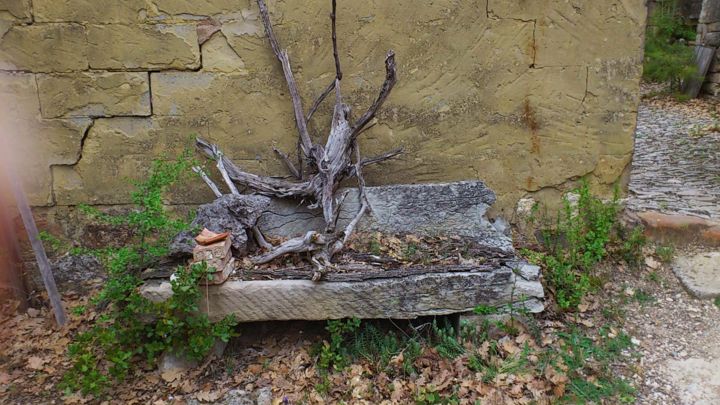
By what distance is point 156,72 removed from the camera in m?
3.35

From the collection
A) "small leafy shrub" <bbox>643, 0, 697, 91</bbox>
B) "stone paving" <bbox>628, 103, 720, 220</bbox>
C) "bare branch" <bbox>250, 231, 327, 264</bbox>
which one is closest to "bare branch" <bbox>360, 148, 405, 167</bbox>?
"bare branch" <bbox>250, 231, 327, 264</bbox>

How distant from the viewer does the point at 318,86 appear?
11.1ft

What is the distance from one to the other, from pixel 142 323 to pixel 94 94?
1.55m

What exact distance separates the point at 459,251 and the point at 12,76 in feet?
9.54

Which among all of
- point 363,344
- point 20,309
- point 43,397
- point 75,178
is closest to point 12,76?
point 75,178

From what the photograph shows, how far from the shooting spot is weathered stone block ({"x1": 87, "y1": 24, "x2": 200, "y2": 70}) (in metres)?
3.29

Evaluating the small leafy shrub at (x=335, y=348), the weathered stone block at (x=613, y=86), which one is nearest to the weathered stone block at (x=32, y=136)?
the small leafy shrub at (x=335, y=348)

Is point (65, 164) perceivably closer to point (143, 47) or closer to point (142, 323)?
point (143, 47)

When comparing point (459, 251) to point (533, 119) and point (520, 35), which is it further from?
point (520, 35)

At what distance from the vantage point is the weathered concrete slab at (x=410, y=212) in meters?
3.24

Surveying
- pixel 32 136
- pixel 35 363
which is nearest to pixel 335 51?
pixel 32 136

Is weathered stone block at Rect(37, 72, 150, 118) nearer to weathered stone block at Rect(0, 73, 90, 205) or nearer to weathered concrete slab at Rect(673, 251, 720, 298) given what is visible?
weathered stone block at Rect(0, 73, 90, 205)

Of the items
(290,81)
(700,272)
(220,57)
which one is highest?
(220,57)

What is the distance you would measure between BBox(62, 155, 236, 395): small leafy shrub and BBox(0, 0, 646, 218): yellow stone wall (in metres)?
0.78
